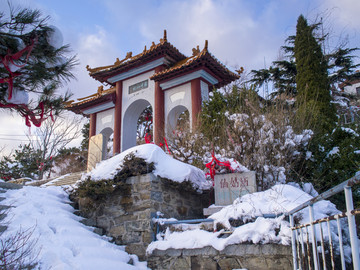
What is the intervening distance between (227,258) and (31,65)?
3.31m

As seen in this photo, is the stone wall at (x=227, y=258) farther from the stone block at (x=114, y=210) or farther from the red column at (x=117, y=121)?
the red column at (x=117, y=121)

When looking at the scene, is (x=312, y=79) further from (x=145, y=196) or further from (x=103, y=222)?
(x=103, y=222)

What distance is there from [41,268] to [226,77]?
996 cm

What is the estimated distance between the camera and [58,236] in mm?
4309

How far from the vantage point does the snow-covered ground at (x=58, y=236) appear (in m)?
3.79

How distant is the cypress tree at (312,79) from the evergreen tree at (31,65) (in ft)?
19.8

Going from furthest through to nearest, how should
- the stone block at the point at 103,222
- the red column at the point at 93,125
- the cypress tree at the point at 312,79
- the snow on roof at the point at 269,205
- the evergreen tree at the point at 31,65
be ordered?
the red column at the point at 93,125, the cypress tree at the point at 312,79, the stone block at the point at 103,222, the snow on roof at the point at 269,205, the evergreen tree at the point at 31,65

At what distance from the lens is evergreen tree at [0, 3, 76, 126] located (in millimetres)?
3127

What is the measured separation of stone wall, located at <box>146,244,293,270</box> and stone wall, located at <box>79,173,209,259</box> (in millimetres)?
469

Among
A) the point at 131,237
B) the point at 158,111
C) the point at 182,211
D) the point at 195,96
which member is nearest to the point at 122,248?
the point at 131,237

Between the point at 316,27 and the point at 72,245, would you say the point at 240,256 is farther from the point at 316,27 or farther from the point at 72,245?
the point at 316,27

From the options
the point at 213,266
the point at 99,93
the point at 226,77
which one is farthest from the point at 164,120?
the point at 213,266

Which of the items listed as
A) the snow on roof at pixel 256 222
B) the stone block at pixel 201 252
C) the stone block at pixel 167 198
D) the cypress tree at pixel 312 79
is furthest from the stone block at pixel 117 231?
the cypress tree at pixel 312 79

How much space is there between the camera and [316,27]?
12773mm
